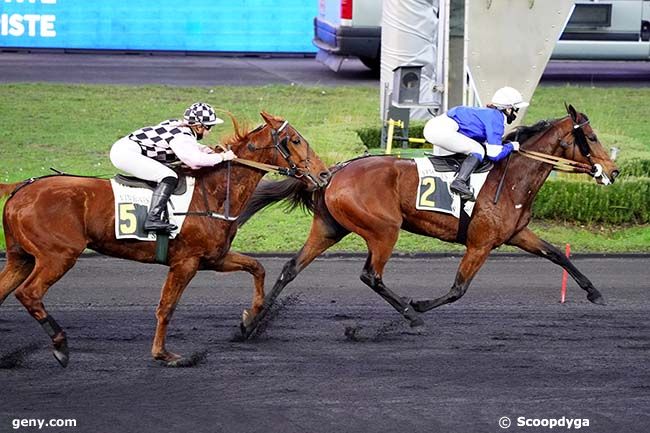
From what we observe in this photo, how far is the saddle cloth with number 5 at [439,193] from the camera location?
964 cm

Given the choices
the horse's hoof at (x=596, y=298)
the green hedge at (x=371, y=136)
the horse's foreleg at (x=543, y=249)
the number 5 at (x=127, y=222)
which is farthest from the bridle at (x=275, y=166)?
the green hedge at (x=371, y=136)

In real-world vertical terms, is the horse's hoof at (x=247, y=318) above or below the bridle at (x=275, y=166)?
below

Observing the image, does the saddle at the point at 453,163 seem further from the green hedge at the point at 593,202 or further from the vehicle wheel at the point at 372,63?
the vehicle wheel at the point at 372,63

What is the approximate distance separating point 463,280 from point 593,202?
441 centimetres

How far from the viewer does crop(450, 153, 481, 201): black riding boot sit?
31.4 feet

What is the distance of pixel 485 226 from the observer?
9625mm

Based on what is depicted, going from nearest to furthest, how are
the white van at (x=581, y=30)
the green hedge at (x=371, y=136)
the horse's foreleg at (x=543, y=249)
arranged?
the horse's foreleg at (x=543, y=249), the green hedge at (x=371, y=136), the white van at (x=581, y=30)

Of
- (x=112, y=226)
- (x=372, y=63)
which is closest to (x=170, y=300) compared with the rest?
(x=112, y=226)

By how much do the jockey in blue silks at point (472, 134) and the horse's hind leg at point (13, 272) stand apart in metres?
3.31

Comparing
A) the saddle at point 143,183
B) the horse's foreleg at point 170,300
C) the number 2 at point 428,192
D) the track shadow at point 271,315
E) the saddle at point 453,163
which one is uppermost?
the saddle at point 143,183

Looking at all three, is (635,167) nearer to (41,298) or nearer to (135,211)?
(135,211)

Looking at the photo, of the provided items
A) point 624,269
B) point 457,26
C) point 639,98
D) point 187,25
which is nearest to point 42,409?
point 624,269

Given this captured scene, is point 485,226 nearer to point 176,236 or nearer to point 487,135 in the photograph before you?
point 487,135

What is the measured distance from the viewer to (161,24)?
2336 centimetres
